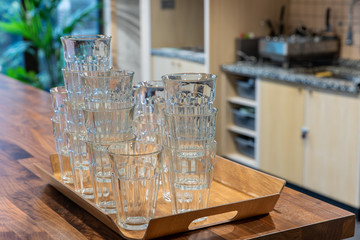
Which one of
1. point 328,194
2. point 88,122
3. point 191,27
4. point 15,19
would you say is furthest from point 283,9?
point 88,122

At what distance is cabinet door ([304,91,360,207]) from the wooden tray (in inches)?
80.4

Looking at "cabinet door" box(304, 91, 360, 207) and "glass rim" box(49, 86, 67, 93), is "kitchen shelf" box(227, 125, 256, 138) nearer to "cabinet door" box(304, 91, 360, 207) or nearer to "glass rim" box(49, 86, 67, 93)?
"cabinet door" box(304, 91, 360, 207)

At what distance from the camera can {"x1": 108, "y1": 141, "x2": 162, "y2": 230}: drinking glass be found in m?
0.99

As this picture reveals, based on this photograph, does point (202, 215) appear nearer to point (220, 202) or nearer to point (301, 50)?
point (220, 202)

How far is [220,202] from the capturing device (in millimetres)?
1172

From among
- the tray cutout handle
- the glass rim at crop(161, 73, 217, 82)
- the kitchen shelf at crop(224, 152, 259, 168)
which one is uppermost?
the glass rim at crop(161, 73, 217, 82)

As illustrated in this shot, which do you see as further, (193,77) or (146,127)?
(146,127)

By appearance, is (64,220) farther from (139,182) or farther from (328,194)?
(328,194)

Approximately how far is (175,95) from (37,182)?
50 centimetres

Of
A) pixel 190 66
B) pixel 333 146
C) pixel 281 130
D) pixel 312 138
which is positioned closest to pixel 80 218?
pixel 333 146

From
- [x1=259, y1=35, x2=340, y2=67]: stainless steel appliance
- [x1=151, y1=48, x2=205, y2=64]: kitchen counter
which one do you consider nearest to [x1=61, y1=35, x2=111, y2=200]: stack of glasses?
[x1=259, y1=35, x2=340, y2=67]: stainless steel appliance

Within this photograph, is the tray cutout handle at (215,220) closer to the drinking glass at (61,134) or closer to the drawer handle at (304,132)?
the drinking glass at (61,134)

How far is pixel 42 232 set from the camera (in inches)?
40.7

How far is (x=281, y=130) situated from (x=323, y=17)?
1.04 metres
